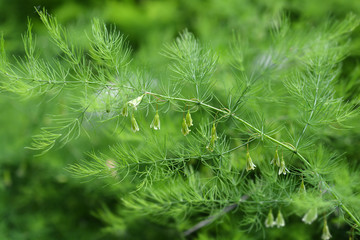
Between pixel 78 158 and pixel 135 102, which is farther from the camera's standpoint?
pixel 78 158

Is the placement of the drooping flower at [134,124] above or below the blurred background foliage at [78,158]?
above

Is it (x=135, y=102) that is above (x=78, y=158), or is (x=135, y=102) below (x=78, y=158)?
above

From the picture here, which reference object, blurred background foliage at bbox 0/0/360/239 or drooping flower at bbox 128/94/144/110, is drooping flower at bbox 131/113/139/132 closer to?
drooping flower at bbox 128/94/144/110

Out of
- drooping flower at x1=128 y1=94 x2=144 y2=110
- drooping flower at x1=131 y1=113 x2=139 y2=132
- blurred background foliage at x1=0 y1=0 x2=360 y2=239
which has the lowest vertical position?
blurred background foliage at x1=0 y1=0 x2=360 y2=239

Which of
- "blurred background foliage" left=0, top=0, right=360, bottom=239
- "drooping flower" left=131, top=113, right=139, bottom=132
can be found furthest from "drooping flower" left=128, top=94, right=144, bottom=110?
"blurred background foliage" left=0, top=0, right=360, bottom=239

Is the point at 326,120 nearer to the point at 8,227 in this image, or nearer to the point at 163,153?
the point at 163,153

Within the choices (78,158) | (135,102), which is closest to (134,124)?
(135,102)

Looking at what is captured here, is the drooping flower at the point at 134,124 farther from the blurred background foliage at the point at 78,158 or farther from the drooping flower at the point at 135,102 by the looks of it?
the blurred background foliage at the point at 78,158

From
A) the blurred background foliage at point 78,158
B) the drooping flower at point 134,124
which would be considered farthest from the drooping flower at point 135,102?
the blurred background foliage at point 78,158

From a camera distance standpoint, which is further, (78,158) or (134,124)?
(78,158)

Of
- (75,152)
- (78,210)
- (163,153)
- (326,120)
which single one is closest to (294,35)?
(326,120)

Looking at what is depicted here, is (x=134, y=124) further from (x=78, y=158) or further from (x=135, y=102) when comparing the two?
(x=78, y=158)
